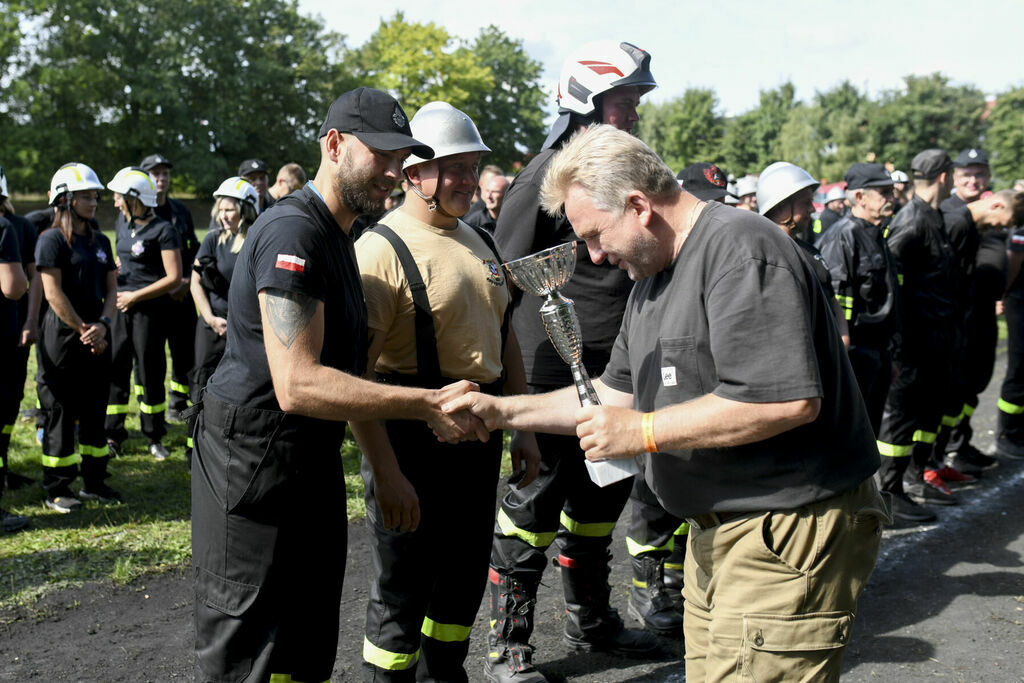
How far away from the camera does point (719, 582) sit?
241 cm

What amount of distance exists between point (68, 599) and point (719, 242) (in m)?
4.20

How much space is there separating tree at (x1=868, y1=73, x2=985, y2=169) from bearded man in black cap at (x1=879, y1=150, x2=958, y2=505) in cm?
5706

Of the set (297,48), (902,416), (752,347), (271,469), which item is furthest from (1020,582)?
(297,48)

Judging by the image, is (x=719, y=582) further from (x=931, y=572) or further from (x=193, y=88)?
(x=193, y=88)

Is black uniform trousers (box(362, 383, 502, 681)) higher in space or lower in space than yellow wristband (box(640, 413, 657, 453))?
lower

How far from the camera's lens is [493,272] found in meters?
3.44

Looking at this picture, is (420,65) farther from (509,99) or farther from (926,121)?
(926,121)

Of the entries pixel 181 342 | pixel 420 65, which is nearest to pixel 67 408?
pixel 181 342

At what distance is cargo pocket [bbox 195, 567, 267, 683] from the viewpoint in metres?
2.66

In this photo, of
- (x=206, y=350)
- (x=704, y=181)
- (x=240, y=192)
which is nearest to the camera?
(x=704, y=181)

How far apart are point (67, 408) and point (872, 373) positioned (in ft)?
19.3

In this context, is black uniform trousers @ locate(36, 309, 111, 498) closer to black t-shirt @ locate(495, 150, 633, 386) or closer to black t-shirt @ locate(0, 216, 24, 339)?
black t-shirt @ locate(0, 216, 24, 339)

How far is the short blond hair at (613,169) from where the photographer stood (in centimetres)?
232

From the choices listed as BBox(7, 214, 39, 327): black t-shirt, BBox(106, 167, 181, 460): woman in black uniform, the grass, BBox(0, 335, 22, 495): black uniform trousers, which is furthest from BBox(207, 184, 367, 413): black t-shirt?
BBox(106, 167, 181, 460): woman in black uniform
